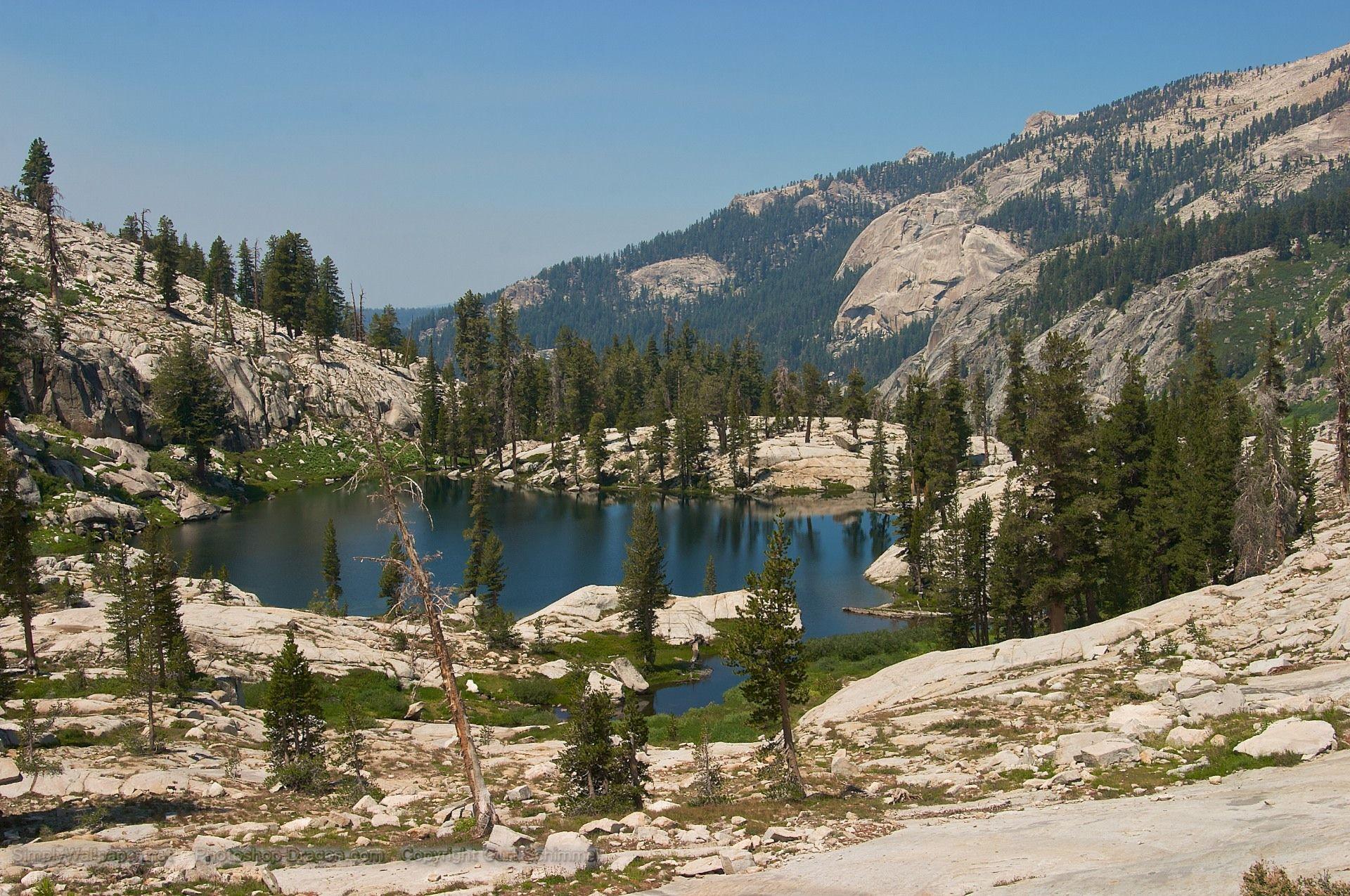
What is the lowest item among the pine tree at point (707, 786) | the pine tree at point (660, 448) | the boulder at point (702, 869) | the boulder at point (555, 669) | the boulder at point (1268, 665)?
the boulder at point (555, 669)

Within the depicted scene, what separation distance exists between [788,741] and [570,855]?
9.00m

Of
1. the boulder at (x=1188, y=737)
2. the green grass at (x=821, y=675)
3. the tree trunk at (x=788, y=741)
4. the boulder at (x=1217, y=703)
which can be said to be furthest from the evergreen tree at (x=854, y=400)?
the boulder at (x=1188, y=737)

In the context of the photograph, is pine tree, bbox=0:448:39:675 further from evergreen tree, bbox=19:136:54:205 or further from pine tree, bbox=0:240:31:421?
evergreen tree, bbox=19:136:54:205

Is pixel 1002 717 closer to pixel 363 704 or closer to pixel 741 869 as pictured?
pixel 741 869

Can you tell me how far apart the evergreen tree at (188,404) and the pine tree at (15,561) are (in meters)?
86.3

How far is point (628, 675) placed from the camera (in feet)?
A: 186

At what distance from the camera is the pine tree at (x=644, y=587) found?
61531 millimetres

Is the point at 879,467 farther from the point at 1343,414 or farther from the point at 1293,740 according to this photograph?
the point at 1293,740

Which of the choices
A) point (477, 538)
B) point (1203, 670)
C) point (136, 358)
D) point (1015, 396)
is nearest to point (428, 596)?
point (1203, 670)

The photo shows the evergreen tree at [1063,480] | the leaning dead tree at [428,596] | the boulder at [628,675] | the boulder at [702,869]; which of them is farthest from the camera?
the boulder at [628,675]

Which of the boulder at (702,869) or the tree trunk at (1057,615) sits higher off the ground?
the boulder at (702,869)

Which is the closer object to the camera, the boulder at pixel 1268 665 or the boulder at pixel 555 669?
the boulder at pixel 1268 665

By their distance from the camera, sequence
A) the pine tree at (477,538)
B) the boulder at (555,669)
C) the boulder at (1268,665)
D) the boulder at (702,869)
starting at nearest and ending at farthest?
1. the boulder at (702,869)
2. the boulder at (1268,665)
3. the boulder at (555,669)
4. the pine tree at (477,538)

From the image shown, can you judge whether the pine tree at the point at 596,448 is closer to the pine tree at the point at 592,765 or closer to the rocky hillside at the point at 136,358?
the rocky hillside at the point at 136,358
